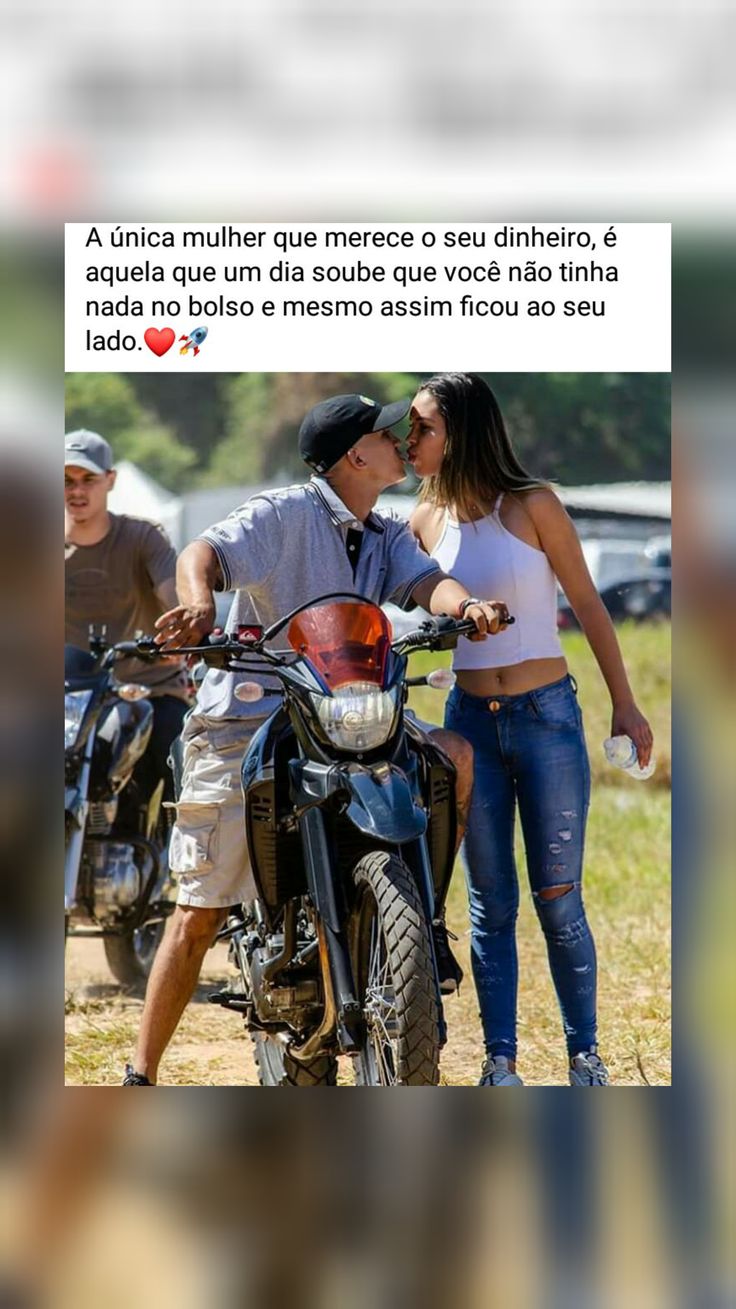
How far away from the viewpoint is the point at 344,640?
4.17 m

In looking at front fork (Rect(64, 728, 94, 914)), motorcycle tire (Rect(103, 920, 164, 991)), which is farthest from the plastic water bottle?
motorcycle tire (Rect(103, 920, 164, 991))

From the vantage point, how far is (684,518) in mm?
4598

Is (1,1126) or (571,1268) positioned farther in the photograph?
(1,1126)

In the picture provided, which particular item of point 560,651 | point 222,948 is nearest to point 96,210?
point 560,651

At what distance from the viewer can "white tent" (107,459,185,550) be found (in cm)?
899

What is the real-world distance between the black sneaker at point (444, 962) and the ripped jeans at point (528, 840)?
58 cm

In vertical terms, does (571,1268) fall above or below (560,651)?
below

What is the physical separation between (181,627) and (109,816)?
1.96 m

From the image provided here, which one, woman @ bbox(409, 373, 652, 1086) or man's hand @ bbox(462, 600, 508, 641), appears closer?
man's hand @ bbox(462, 600, 508, 641)

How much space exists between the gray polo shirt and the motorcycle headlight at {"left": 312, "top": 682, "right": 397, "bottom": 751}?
1.49 feet

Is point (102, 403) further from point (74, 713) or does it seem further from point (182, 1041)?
point (182, 1041)

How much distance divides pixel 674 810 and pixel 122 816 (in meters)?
2.08

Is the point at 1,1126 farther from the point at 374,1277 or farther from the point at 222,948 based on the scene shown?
the point at 222,948

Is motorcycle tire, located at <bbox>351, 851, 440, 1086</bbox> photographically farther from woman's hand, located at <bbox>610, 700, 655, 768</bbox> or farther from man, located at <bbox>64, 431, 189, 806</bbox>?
man, located at <bbox>64, 431, 189, 806</bbox>
